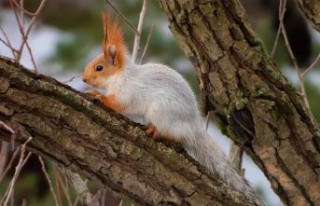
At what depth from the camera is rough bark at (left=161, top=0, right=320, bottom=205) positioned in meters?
2.59

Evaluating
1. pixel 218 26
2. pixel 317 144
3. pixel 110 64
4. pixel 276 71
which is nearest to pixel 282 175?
pixel 317 144

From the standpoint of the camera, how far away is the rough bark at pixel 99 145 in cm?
239

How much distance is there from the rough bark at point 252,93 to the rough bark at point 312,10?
22cm

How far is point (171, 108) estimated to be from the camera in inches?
104

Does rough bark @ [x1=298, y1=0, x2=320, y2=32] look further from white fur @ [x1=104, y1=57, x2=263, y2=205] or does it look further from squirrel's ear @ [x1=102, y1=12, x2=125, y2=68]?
squirrel's ear @ [x1=102, y1=12, x2=125, y2=68]

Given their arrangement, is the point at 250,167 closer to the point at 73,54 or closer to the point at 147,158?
the point at 73,54

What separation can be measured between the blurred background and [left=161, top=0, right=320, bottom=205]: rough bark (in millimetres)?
2537

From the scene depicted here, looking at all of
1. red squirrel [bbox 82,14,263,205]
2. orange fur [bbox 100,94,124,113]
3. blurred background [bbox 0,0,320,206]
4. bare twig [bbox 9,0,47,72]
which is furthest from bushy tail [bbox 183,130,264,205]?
blurred background [bbox 0,0,320,206]

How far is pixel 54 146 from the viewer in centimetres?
242

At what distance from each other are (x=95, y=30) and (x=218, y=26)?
12.3 feet

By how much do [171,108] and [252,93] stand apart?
0.23 meters

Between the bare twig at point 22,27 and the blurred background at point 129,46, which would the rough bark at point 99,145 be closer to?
the bare twig at point 22,27

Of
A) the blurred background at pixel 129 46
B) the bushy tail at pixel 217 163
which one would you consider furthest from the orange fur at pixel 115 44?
the blurred background at pixel 129 46

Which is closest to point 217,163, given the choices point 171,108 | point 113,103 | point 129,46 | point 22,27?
point 171,108
